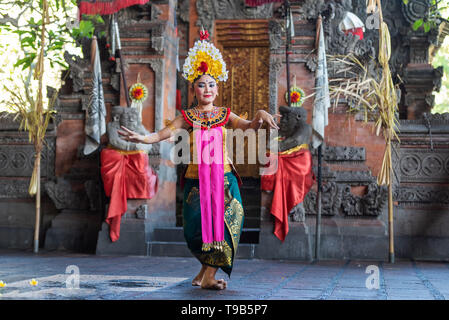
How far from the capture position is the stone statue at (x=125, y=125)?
29.5ft

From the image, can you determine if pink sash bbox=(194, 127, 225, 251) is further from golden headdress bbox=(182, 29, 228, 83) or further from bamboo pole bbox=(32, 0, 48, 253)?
bamboo pole bbox=(32, 0, 48, 253)

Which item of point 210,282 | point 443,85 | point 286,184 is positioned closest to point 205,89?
point 210,282

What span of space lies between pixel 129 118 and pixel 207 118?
3700 millimetres

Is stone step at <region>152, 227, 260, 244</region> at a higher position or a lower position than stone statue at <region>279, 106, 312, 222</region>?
lower

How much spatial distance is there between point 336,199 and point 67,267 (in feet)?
13.5

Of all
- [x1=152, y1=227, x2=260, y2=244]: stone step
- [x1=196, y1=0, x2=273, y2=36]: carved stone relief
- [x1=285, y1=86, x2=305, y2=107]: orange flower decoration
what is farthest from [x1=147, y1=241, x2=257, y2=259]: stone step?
[x1=196, y1=0, x2=273, y2=36]: carved stone relief

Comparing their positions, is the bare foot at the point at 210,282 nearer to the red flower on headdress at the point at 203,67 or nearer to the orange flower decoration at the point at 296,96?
the red flower on headdress at the point at 203,67

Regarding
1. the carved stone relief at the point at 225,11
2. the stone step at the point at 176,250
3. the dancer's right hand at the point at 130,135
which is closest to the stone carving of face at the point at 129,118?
the stone step at the point at 176,250

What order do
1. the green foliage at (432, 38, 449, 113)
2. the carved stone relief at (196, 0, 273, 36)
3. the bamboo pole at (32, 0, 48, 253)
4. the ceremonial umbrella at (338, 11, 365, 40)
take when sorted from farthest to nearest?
1. the green foliage at (432, 38, 449, 113)
2. the carved stone relief at (196, 0, 273, 36)
3. the ceremonial umbrella at (338, 11, 365, 40)
4. the bamboo pole at (32, 0, 48, 253)

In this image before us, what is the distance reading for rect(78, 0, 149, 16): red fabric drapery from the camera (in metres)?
8.88

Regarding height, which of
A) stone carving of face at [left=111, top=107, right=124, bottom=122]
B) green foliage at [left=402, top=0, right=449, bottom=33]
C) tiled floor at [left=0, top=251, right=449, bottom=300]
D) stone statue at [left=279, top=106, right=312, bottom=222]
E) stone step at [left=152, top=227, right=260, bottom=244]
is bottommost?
tiled floor at [left=0, top=251, right=449, bottom=300]

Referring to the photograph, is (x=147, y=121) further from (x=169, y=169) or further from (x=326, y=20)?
(x=326, y=20)

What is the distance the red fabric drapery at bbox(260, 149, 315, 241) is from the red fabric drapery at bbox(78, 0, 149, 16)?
3.10 metres

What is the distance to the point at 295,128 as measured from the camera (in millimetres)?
8688
